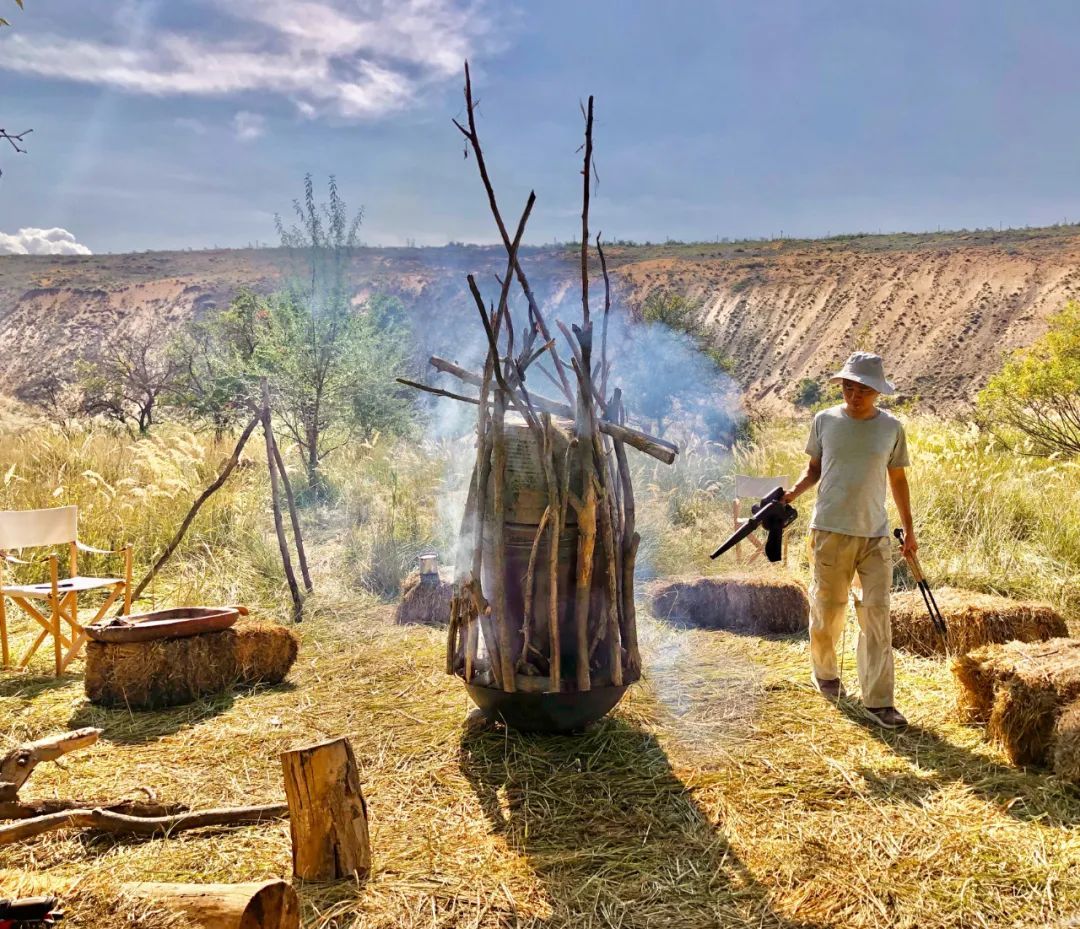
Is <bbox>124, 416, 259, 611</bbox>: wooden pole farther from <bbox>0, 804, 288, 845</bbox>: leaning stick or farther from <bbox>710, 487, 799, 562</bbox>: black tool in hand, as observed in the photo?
<bbox>710, 487, 799, 562</bbox>: black tool in hand

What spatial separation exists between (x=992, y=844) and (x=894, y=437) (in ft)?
6.64

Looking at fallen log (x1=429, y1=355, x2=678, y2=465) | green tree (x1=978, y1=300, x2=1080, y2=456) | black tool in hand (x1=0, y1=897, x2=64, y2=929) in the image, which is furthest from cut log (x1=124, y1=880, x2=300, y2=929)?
green tree (x1=978, y1=300, x2=1080, y2=456)

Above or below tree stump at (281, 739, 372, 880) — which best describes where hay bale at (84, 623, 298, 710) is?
below

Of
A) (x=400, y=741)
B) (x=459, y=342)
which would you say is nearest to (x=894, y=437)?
(x=400, y=741)

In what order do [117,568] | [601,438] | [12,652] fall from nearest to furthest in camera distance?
[601,438]
[12,652]
[117,568]

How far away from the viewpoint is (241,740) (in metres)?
4.45

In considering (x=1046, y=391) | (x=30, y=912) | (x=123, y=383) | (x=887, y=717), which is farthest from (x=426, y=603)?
(x=123, y=383)

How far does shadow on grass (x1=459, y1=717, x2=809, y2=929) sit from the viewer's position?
9.44ft

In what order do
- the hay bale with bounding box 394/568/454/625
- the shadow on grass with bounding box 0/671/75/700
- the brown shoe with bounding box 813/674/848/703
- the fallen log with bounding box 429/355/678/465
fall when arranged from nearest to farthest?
the fallen log with bounding box 429/355/678/465 < the brown shoe with bounding box 813/674/848/703 < the shadow on grass with bounding box 0/671/75/700 < the hay bale with bounding box 394/568/454/625

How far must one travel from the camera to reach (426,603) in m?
6.89

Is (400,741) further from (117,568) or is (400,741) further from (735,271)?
(735,271)

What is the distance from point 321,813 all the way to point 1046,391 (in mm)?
9402

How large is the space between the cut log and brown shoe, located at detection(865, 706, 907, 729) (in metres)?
3.24

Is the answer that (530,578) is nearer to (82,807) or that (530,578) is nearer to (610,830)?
(610,830)
